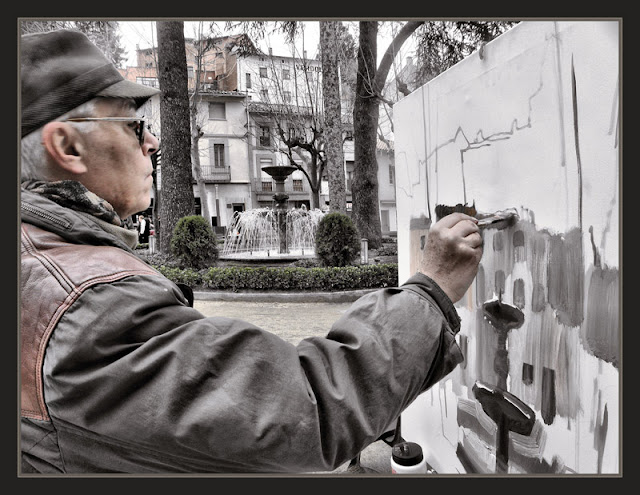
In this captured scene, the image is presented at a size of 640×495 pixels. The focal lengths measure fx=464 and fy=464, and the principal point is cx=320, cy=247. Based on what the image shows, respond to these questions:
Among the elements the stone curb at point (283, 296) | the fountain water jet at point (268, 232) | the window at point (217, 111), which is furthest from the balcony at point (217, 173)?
the stone curb at point (283, 296)

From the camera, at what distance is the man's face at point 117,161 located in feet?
2.97

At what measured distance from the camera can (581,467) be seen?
0.96 meters

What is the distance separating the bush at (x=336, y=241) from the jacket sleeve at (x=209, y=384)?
5833 mm

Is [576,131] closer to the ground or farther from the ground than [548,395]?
farther from the ground

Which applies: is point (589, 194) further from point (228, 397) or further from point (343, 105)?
point (343, 105)

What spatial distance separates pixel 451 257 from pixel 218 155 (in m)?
12.5

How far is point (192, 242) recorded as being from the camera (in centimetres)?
672

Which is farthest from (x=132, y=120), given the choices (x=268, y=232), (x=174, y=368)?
(x=268, y=232)

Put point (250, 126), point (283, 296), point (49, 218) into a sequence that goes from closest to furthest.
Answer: point (49, 218), point (283, 296), point (250, 126)

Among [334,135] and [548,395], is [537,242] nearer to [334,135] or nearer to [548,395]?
[548,395]

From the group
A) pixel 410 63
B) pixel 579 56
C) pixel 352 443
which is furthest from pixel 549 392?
pixel 410 63

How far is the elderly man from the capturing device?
659 millimetres

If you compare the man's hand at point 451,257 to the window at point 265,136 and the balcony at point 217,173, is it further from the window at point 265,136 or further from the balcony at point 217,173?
Answer: the balcony at point 217,173

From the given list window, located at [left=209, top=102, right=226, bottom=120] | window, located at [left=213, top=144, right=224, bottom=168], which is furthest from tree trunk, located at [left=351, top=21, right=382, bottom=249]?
window, located at [left=213, top=144, right=224, bottom=168]
